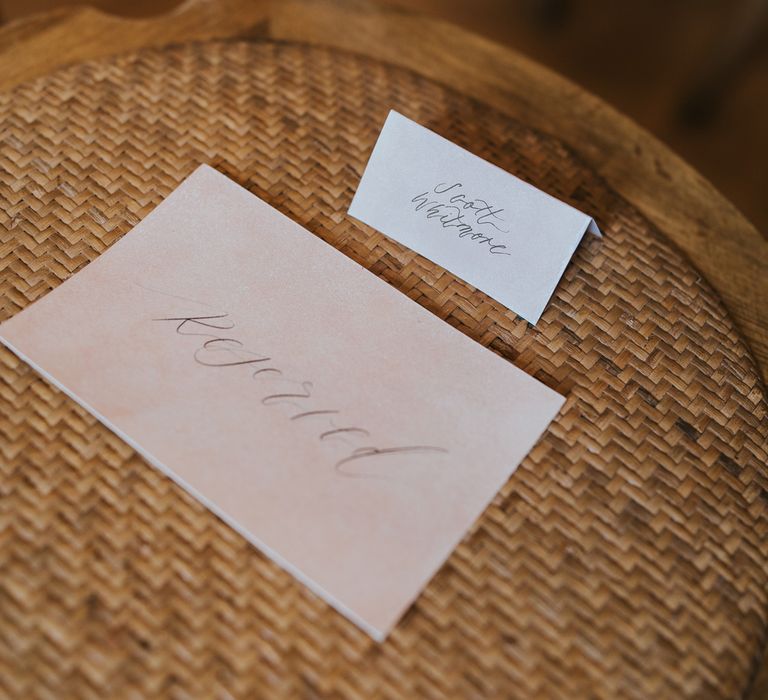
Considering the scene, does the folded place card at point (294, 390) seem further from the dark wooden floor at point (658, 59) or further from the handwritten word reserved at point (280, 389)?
the dark wooden floor at point (658, 59)

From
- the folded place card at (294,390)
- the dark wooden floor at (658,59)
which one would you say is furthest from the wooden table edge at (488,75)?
the dark wooden floor at (658,59)

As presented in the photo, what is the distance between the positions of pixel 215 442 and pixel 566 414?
20 centimetres

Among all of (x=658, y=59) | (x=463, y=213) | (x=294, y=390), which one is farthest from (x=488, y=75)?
(x=658, y=59)

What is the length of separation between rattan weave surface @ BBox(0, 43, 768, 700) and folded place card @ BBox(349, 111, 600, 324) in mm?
14

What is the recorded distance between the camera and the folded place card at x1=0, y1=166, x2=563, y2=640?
405 mm

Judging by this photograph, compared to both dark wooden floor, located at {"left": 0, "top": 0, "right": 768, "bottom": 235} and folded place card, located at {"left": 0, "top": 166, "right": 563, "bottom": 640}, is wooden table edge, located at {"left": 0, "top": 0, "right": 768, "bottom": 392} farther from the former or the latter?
dark wooden floor, located at {"left": 0, "top": 0, "right": 768, "bottom": 235}

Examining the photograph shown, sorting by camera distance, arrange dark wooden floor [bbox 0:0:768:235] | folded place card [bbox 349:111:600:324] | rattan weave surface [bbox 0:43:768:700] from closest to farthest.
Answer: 1. rattan weave surface [bbox 0:43:768:700]
2. folded place card [bbox 349:111:600:324]
3. dark wooden floor [bbox 0:0:768:235]

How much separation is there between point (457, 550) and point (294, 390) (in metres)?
0.13

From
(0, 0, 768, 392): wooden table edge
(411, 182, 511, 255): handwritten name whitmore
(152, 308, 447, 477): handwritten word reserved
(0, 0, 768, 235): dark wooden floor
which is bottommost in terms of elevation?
(152, 308, 447, 477): handwritten word reserved

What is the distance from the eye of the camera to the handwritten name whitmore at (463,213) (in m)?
0.49

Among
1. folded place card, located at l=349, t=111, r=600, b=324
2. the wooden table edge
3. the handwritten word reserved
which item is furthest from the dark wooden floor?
the handwritten word reserved

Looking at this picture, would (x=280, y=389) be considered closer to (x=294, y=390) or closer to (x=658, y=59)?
(x=294, y=390)

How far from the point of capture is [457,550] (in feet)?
1.34

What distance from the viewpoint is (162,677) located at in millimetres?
367
